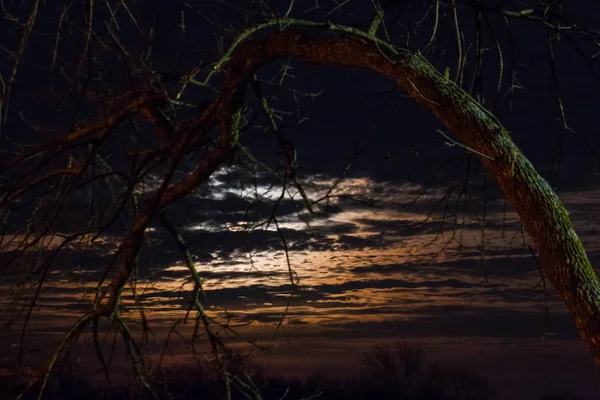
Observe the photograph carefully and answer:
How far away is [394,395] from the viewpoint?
35.4 m

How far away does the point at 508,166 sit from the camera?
4.40m

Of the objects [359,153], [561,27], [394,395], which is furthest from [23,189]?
[394,395]

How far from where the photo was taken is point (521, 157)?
445 centimetres

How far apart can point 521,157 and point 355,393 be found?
33.2 metres

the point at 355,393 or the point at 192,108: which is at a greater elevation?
the point at 192,108

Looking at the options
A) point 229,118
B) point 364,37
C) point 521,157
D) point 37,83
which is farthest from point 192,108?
point 521,157

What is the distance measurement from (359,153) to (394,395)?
31.6 metres

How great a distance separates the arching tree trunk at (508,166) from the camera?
165 inches

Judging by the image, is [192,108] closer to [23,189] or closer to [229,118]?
[229,118]

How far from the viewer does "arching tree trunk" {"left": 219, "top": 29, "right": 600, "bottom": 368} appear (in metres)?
4.19

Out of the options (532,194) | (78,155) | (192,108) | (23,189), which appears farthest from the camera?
(78,155)

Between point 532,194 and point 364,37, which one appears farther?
point 364,37

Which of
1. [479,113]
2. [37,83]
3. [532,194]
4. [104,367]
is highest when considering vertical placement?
[37,83]

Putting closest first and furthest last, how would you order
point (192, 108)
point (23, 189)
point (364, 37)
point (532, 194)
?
point (532, 194) < point (364, 37) < point (23, 189) < point (192, 108)
